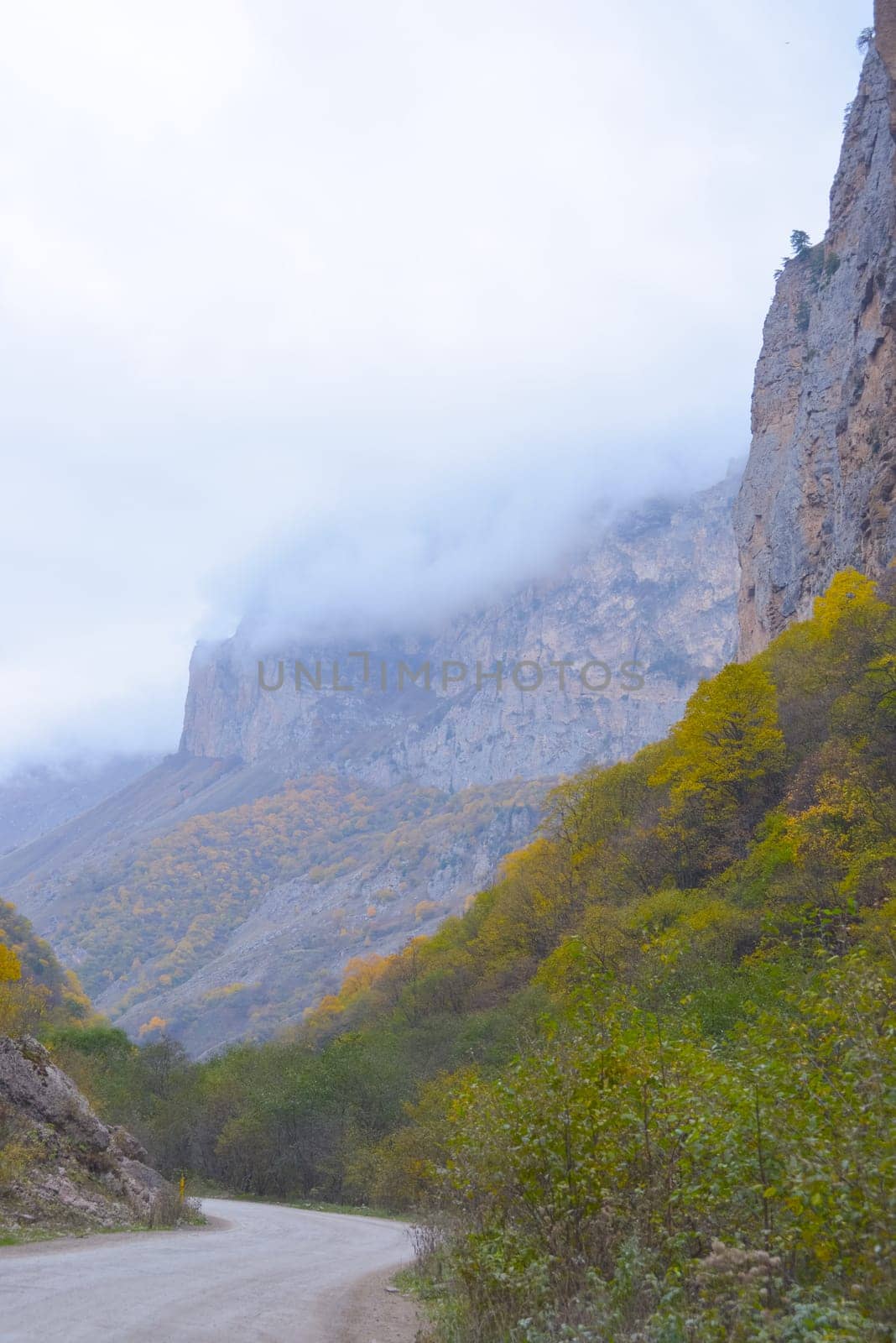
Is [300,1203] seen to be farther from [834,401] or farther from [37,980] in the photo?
[37,980]

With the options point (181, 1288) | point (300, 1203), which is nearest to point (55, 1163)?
point (181, 1288)

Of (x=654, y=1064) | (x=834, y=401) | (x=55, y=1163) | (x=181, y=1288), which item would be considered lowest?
(x=55, y=1163)

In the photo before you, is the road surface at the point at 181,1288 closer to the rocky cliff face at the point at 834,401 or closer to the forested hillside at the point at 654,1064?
the forested hillside at the point at 654,1064

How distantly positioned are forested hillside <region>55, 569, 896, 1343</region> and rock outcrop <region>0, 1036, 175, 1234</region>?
21.7 feet

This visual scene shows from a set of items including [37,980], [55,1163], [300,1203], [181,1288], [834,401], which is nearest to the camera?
[181,1288]

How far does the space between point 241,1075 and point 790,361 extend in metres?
70.2

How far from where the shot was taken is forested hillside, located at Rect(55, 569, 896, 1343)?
19.9 ft

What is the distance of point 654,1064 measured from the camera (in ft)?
25.4

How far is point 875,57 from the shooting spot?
64.8 m

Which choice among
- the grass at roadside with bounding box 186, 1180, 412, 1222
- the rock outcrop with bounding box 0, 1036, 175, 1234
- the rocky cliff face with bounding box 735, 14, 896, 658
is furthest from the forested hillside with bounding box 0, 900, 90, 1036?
the rocky cliff face with bounding box 735, 14, 896, 658

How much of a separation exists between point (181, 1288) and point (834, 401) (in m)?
68.2

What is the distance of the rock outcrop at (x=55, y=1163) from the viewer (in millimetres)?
17031

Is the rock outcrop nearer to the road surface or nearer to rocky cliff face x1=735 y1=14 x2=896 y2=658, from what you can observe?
the road surface

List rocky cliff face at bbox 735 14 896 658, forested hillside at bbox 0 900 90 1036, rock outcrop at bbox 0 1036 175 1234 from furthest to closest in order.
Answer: forested hillside at bbox 0 900 90 1036 → rocky cliff face at bbox 735 14 896 658 → rock outcrop at bbox 0 1036 175 1234
